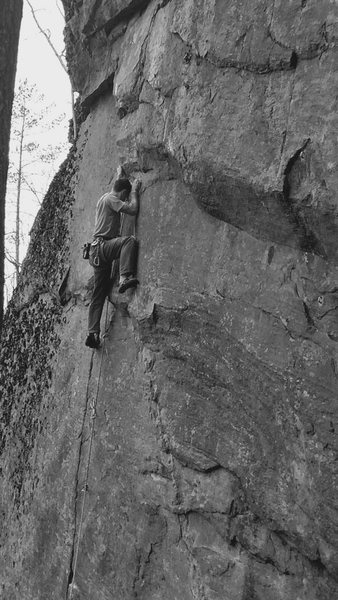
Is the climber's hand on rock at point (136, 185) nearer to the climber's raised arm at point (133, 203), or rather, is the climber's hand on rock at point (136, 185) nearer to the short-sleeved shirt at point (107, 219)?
the climber's raised arm at point (133, 203)

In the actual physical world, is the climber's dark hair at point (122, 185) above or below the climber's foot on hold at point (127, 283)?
above

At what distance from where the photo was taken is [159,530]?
21.0 ft

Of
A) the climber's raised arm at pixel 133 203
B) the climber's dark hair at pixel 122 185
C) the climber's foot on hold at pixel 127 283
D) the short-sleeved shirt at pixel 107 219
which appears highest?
the climber's dark hair at pixel 122 185

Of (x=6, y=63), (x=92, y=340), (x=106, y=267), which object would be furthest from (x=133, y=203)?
(x=6, y=63)

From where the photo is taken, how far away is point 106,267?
779cm

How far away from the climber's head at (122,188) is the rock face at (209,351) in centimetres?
23

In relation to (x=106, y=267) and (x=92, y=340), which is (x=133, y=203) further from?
(x=92, y=340)

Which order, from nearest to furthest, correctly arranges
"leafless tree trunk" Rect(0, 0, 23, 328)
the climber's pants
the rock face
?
1. the rock face
2. the climber's pants
3. "leafless tree trunk" Rect(0, 0, 23, 328)

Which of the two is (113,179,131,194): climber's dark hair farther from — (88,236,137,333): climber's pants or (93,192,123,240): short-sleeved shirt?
(88,236,137,333): climber's pants

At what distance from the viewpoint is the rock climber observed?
7.51 metres

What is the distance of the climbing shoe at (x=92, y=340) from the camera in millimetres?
7672

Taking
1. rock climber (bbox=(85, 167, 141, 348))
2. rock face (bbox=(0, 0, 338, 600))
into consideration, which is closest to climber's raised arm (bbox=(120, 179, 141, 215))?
rock climber (bbox=(85, 167, 141, 348))

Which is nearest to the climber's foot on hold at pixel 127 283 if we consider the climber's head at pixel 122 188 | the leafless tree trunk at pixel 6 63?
the climber's head at pixel 122 188

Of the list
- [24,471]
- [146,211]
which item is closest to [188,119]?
[146,211]
